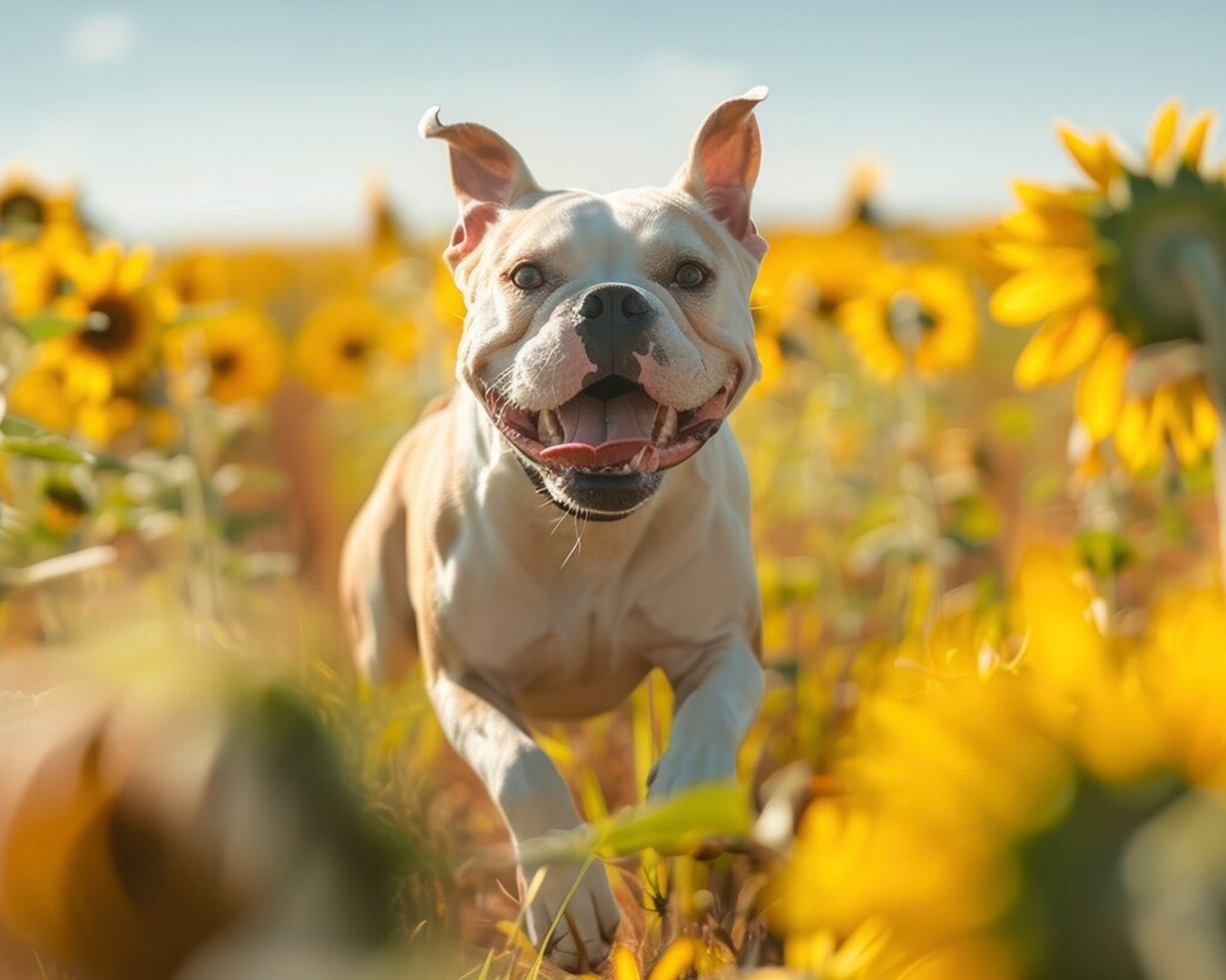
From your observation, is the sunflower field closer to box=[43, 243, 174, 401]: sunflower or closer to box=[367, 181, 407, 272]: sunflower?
box=[43, 243, 174, 401]: sunflower

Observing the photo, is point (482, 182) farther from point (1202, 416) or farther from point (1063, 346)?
point (1202, 416)

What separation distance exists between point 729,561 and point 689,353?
0.55m

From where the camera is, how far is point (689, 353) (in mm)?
2436

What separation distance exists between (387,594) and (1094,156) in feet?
6.57

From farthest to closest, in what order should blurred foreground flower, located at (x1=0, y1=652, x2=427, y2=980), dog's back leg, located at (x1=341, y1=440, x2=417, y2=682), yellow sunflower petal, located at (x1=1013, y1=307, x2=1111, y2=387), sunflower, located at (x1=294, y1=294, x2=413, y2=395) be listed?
sunflower, located at (x1=294, y1=294, x2=413, y2=395), dog's back leg, located at (x1=341, y1=440, x2=417, y2=682), yellow sunflower petal, located at (x1=1013, y1=307, x2=1111, y2=387), blurred foreground flower, located at (x1=0, y1=652, x2=427, y2=980)

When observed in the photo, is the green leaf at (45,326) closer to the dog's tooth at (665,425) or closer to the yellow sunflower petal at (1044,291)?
the dog's tooth at (665,425)

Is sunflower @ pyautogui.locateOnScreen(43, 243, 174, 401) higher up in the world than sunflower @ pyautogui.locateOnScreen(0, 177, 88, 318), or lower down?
lower down

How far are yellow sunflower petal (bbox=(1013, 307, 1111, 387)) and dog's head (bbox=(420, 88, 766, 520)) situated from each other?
613 mm

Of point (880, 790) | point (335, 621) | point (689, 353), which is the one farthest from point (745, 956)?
point (335, 621)

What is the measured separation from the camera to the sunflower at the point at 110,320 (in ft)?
14.2

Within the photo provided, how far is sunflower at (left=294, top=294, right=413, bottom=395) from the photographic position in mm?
6199

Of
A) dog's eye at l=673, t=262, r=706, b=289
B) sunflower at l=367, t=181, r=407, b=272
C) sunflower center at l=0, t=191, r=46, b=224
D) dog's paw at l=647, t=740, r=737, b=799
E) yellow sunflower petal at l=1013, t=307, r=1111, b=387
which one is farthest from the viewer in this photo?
sunflower at l=367, t=181, r=407, b=272

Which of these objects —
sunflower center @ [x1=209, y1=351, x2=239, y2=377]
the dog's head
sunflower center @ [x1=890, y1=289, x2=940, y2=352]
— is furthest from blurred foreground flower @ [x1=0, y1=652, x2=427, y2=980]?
sunflower center @ [x1=209, y1=351, x2=239, y2=377]

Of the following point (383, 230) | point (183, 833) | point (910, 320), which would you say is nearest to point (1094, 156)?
point (183, 833)
